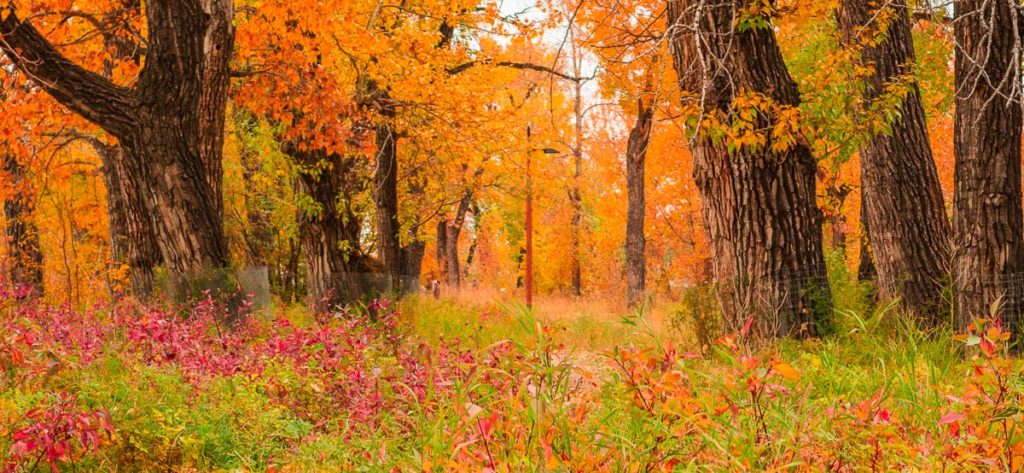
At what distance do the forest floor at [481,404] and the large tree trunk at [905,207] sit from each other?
2.19 meters

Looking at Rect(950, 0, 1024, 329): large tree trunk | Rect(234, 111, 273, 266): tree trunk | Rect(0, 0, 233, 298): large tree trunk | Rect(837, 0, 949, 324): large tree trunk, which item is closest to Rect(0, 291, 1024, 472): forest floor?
Rect(950, 0, 1024, 329): large tree trunk

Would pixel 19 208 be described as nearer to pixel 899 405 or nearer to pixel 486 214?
pixel 486 214

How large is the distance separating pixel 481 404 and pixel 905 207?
7446 millimetres

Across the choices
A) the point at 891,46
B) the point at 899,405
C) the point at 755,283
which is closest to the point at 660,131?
the point at 891,46

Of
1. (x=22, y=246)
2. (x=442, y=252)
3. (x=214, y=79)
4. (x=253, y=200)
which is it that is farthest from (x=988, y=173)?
(x=442, y=252)

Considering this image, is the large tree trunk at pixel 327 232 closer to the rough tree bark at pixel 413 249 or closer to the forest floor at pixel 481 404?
the rough tree bark at pixel 413 249

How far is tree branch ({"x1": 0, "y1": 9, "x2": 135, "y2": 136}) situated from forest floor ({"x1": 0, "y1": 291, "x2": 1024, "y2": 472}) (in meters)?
2.42

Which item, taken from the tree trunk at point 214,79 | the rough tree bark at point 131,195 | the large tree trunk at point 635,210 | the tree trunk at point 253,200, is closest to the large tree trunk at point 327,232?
the rough tree bark at point 131,195

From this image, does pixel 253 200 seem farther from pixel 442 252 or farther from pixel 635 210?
pixel 442 252

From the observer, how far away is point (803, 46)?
18.8m

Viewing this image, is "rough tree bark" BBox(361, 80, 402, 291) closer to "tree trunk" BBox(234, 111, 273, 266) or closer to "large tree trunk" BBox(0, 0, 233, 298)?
"tree trunk" BBox(234, 111, 273, 266)

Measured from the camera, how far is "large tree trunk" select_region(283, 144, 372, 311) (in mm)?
14875

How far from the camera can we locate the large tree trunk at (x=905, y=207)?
10.9 meters

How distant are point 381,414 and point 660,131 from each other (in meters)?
25.1
